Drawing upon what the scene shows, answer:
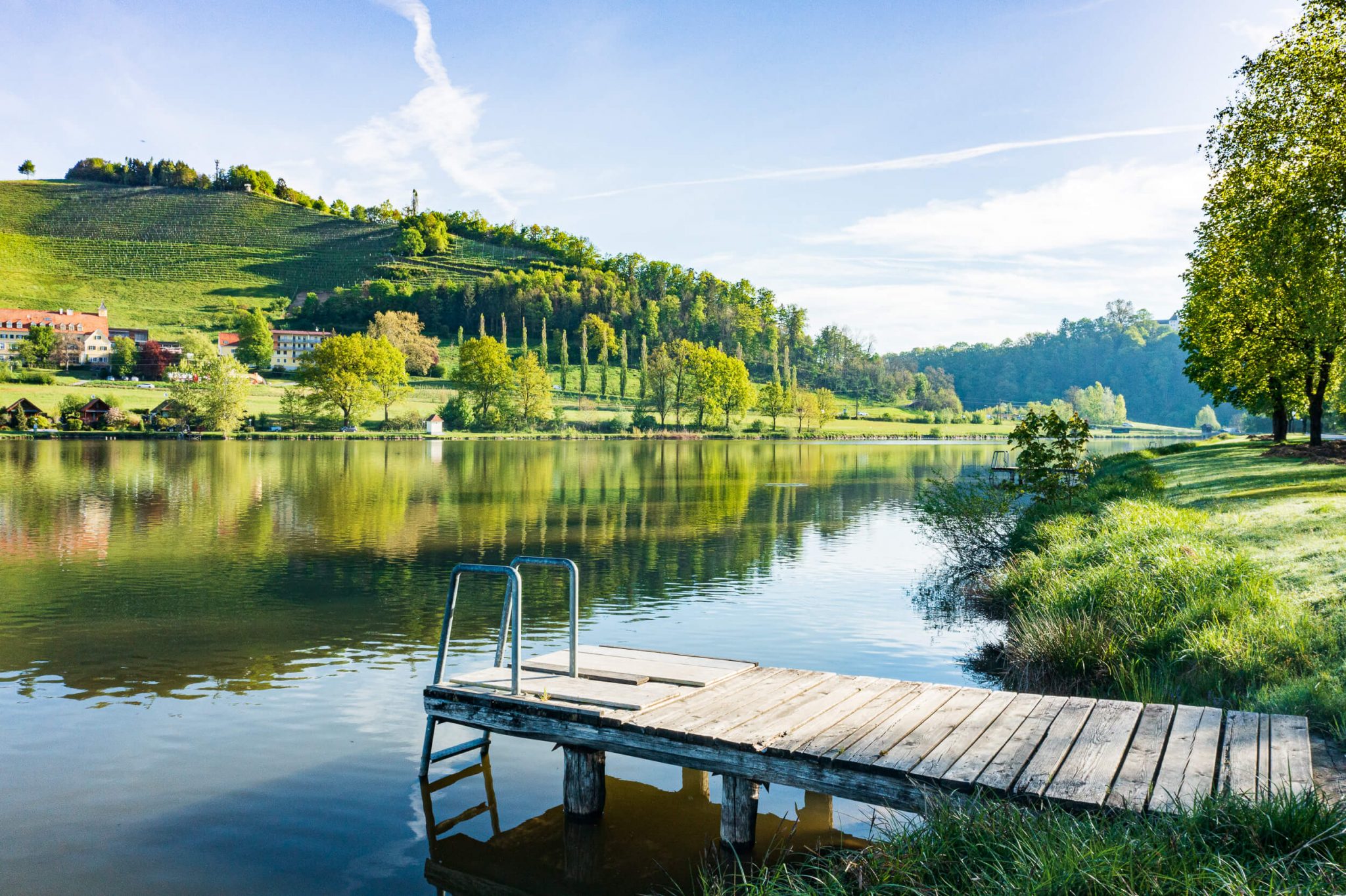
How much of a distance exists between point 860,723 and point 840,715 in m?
0.28

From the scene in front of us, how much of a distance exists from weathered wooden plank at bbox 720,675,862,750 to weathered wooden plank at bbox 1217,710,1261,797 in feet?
9.56

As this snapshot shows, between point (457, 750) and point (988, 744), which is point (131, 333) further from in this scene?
point (988, 744)

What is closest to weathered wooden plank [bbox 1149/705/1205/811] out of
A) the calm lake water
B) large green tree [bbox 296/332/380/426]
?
the calm lake water

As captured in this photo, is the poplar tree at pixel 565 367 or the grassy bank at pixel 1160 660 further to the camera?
the poplar tree at pixel 565 367

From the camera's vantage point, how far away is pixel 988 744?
685cm

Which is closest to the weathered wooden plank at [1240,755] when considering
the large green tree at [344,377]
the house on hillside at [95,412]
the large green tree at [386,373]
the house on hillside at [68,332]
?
the large green tree at [344,377]

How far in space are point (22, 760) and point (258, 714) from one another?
2304mm

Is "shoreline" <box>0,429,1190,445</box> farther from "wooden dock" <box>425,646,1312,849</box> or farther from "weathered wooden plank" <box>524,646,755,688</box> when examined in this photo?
"wooden dock" <box>425,646,1312,849</box>

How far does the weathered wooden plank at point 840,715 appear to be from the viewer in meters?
6.85

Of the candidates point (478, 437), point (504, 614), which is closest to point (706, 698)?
point (504, 614)

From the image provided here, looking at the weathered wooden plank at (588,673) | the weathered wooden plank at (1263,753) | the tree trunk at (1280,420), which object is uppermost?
the tree trunk at (1280,420)

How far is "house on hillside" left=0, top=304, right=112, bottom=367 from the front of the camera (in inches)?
4550

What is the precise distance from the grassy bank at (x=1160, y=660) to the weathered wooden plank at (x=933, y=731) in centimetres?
51

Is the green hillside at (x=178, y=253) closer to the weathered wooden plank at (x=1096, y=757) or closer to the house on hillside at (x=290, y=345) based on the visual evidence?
the house on hillside at (x=290, y=345)
